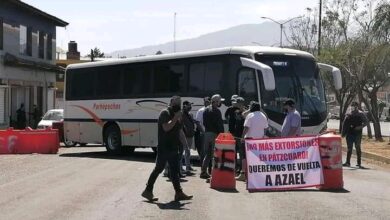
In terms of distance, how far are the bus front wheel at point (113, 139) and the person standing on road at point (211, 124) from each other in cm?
758

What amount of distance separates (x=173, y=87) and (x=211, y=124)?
552 cm

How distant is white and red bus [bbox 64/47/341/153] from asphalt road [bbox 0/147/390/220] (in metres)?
2.59

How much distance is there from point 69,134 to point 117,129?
2807mm

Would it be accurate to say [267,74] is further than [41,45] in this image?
No

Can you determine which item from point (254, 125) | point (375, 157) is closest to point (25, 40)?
point (375, 157)

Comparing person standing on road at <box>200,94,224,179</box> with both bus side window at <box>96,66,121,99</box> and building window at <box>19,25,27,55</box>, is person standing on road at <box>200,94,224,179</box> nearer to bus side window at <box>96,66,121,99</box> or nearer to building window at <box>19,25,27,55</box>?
bus side window at <box>96,66,121,99</box>

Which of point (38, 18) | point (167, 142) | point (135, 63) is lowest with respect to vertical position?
point (167, 142)

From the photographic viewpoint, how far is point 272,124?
16531mm

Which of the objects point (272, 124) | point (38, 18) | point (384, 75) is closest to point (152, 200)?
point (272, 124)

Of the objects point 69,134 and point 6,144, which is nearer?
point 6,144

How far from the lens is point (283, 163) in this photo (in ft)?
41.9

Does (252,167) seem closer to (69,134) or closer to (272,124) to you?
(272,124)

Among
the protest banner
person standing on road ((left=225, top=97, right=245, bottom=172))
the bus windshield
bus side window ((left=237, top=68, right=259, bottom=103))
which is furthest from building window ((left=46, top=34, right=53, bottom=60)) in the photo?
the protest banner

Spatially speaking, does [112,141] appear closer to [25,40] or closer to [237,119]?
[237,119]
